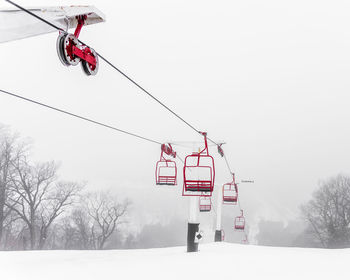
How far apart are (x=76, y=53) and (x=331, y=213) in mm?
43295

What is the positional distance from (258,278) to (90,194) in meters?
36.4

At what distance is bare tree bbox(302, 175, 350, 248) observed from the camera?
36.5 metres

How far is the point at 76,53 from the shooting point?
3383 mm

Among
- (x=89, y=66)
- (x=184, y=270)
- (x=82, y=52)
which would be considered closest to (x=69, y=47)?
(x=82, y=52)

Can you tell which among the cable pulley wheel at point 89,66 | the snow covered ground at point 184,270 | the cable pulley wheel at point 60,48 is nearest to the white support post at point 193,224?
the snow covered ground at point 184,270

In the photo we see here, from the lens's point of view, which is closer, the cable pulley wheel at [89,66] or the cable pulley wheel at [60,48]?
the cable pulley wheel at [60,48]

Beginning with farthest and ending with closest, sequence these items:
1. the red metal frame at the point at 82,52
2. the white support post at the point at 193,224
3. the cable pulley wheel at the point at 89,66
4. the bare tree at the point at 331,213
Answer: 1. the bare tree at the point at 331,213
2. the white support post at the point at 193,224
3. the cable pulley wheel at the point at 89,66
4. the red metal frame at the point at 82,52

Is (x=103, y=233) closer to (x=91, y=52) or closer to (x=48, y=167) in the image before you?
(x=48, y=167)

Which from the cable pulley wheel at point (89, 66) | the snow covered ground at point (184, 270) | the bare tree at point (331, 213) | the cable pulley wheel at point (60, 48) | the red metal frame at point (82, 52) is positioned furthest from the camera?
the bare tree at point (331, 213)

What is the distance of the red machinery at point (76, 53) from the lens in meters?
3.22

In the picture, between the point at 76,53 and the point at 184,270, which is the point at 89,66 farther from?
the point at 184,270

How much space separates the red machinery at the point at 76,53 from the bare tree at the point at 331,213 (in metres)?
41.7

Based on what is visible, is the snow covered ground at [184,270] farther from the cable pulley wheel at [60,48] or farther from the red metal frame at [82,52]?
the cable pulley wheel at [60,48]

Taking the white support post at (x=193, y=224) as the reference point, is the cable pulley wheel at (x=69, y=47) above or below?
above
